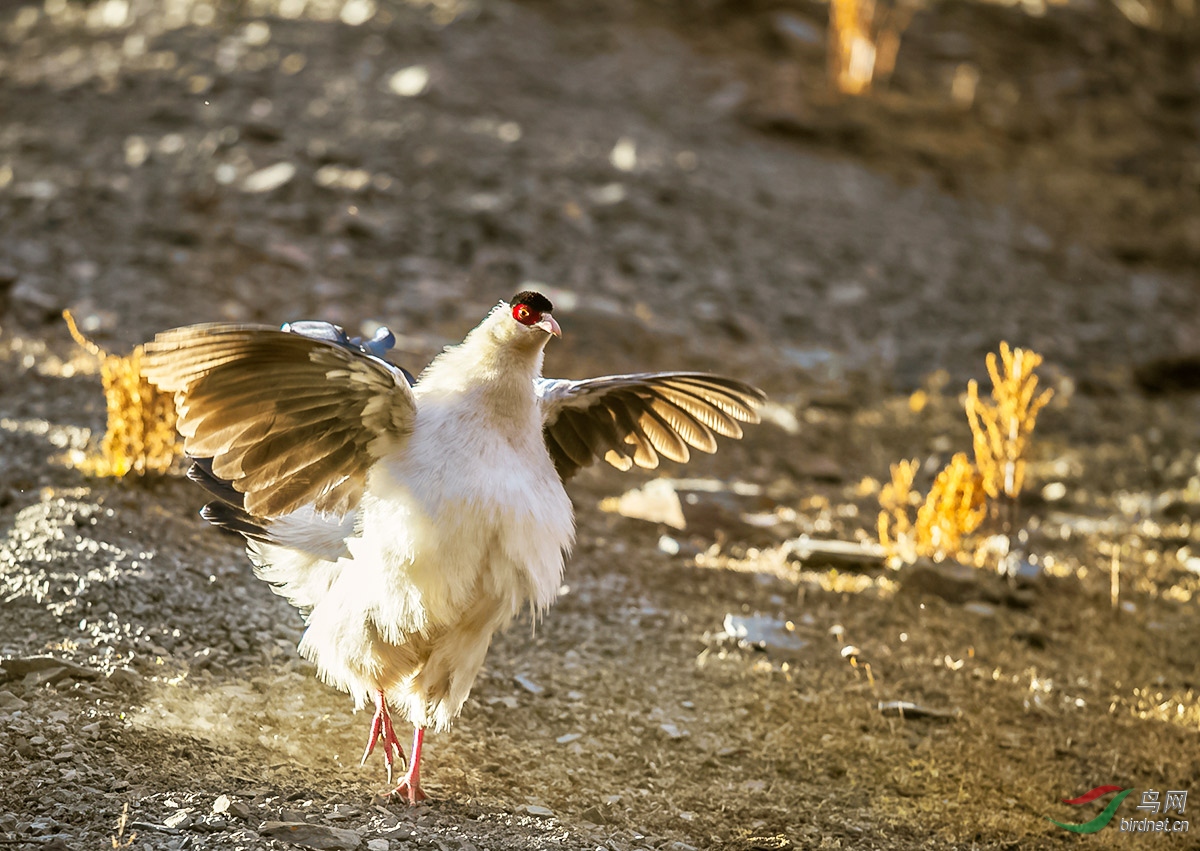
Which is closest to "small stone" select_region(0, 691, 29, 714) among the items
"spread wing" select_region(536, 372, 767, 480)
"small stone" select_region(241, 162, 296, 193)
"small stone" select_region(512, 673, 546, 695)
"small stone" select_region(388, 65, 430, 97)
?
"small stone" select_region(512, 673, 546, 695)

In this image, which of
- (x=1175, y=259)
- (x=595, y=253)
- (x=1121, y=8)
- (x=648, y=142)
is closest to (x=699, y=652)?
(x=595, y=253)

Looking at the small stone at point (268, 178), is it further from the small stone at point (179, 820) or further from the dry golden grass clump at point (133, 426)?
the small stone at point (179, 820)

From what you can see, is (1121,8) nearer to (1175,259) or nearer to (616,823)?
(1175,259)

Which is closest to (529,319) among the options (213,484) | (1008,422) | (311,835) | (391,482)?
(391,482)

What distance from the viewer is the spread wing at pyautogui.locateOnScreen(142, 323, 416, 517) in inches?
108

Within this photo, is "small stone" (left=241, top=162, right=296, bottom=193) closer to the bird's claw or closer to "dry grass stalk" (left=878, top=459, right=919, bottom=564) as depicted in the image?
"dry grass stalk" (left=878, top=459, right=919, bottom=564)

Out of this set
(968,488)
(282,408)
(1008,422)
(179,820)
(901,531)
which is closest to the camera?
(179,820)

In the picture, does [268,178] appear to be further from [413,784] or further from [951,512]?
[413,784]

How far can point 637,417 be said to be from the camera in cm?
369

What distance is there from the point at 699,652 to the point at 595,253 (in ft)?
13.5

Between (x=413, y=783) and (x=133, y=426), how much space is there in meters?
2.14

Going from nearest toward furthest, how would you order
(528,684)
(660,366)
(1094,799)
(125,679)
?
(125,679) → (1094,799) → (528,684) → (660,366)

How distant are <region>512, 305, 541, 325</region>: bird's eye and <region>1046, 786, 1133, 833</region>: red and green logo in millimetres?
2265

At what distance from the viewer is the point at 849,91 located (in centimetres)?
1015
